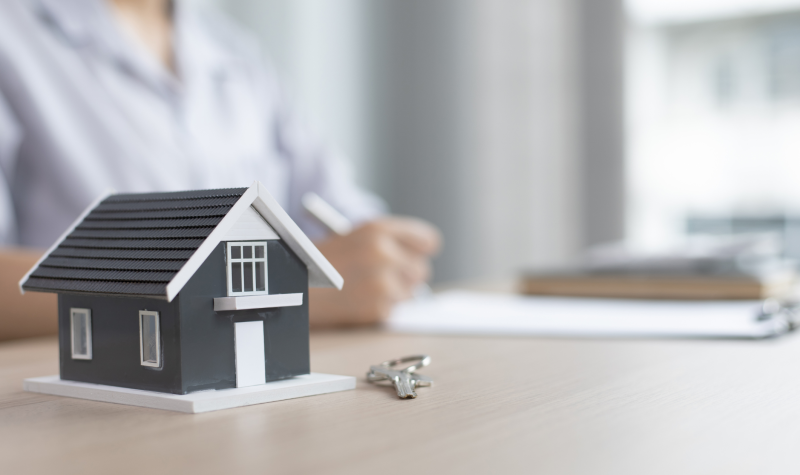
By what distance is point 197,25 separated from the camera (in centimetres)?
165

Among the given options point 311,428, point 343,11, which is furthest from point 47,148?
point 343,11

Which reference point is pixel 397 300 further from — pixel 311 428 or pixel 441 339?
pixel 311 428

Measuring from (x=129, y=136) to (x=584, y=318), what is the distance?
825 millimetres

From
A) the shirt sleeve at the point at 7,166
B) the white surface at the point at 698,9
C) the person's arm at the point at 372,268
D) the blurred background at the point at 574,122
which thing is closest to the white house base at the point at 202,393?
the person's arm at the point at 372,268

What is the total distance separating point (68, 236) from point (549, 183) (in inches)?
126

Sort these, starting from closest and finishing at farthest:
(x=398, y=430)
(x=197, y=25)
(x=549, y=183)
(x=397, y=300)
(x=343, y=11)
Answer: (x=398, y=430) < (x=397, y=300) < (x=197, y=25) < (x=343, y=11) < (x=549, y=183)

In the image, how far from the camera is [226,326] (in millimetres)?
463

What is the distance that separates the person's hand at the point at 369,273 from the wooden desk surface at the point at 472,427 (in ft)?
0.94

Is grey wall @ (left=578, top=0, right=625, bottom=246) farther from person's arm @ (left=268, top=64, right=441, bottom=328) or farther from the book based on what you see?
person's arm @ (left=268, top=64, right=441, bottom=328)

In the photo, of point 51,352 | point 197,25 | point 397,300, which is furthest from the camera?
point 197,25

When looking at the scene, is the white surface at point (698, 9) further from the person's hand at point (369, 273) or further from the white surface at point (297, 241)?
the white surface at point (297, 241)

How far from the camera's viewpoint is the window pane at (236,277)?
0.47 metres

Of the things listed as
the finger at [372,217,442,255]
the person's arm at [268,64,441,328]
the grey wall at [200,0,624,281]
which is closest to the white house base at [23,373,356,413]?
the person's arm at [268,64,441,328]

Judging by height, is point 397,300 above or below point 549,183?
below
